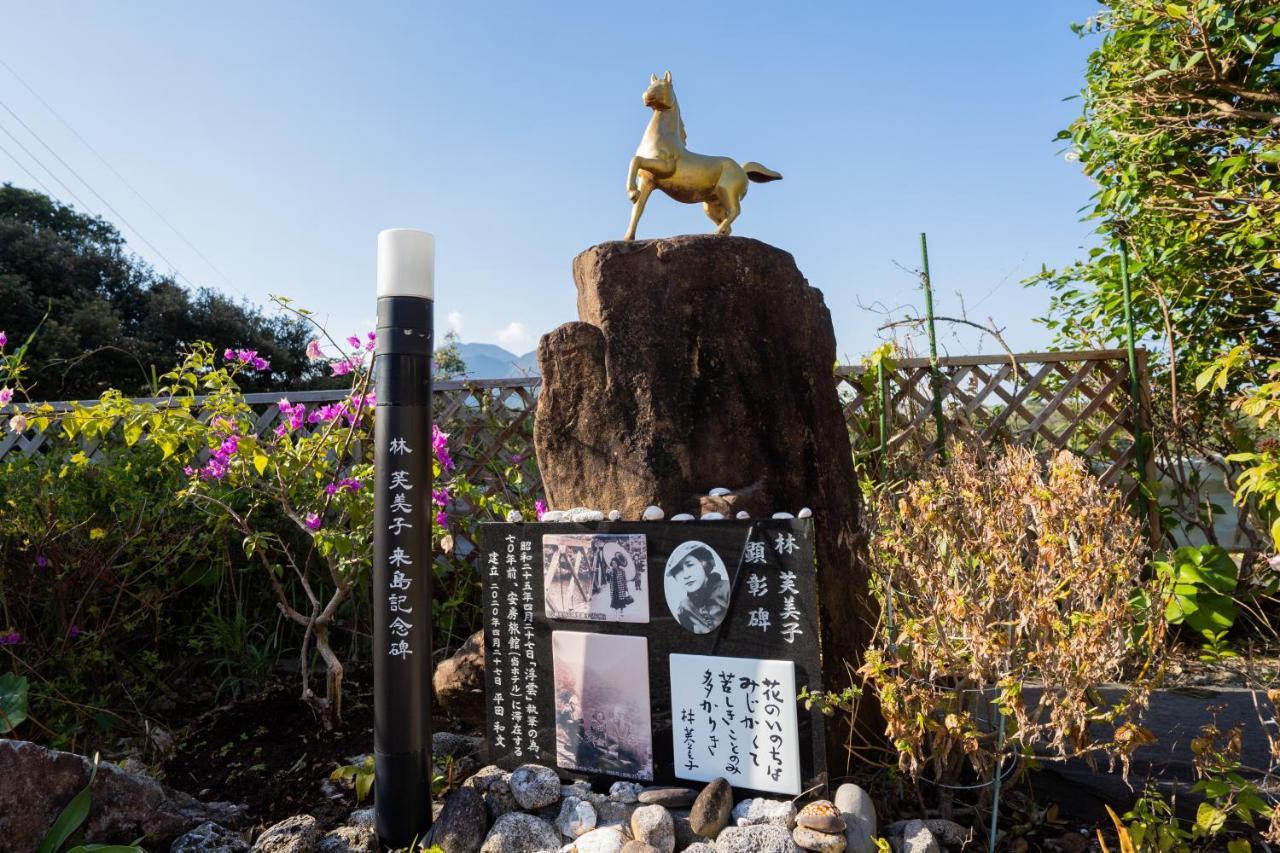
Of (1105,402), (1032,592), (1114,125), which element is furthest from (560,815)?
(1114,125)

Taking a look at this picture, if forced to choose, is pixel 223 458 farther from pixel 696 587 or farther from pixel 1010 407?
pixel 1010 407

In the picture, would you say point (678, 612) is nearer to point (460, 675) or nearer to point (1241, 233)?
point (460, 675)

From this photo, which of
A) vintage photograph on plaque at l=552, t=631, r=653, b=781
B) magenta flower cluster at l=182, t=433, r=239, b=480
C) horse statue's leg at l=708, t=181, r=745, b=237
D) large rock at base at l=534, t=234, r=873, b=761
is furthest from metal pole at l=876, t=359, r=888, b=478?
magenta flower cluster at l=182, t=433, r=239, b=480

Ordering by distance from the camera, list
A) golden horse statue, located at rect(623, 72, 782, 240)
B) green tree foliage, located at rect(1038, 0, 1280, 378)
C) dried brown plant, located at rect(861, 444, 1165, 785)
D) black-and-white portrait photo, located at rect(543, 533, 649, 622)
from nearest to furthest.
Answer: dried brown plant, located at rect(861, 444, 1165, 785), black-and-white portrait photo, located at rect(543, 533, 649, 622), golden horse statue, located at rect(623, 72, 782, 240), green tree foliage, located at rect(1038, 0, 1280, 378)

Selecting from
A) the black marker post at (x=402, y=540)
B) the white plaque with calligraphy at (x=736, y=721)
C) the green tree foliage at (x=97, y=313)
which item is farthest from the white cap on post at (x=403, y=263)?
the green tree foliage at (x=97, y=313)

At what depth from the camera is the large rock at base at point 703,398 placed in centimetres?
285

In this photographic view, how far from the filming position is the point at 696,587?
8.25ft

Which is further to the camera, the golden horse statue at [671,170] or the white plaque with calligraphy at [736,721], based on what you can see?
the golden horse statue at [671,170]

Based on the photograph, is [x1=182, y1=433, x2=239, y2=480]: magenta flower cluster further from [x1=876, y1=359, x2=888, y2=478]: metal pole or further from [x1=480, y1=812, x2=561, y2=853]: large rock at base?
[x1=876, y1=359, x2=888, y2=478]: metal pole

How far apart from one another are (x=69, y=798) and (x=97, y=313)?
39.5 feet

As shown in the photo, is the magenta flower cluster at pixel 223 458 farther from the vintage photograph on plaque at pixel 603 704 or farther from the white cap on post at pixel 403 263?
the vintage photograph on plaque at pixel 603 704

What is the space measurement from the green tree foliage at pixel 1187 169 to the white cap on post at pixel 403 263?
13.6ft

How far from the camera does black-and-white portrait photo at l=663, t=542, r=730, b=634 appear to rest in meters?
2.48

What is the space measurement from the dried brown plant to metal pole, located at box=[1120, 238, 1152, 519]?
3.05m
